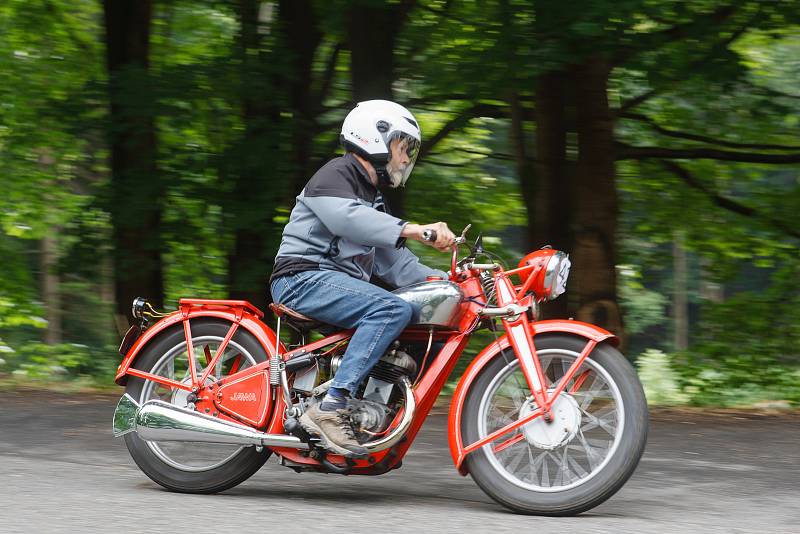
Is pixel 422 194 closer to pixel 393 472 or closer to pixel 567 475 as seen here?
pixel 393 472

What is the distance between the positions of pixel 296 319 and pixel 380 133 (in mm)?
943

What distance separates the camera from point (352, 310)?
5.25 meters

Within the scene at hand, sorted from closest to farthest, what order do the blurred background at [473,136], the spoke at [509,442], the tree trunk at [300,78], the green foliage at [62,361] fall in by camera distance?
the spoke at [509,442], the blurred background at [473,136], the tree trunk at [300,78], the green foliage at [62,361]

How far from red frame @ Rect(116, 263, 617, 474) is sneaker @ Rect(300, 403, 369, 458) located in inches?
4.8

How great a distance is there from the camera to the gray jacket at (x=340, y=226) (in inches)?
204

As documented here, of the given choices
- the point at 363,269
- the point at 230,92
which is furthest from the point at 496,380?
the point at 230,92

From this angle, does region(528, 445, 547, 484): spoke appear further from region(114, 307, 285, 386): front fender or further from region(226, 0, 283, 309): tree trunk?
region(226, 0, 283, 309): tree trunk

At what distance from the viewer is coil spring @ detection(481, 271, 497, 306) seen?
5.32m

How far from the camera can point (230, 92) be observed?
379 inches

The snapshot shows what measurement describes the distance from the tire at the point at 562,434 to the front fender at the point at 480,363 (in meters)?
0.03

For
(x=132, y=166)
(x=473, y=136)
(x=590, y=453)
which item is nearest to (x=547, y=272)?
(x=590, y=453)

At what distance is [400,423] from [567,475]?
Answer: 76cm

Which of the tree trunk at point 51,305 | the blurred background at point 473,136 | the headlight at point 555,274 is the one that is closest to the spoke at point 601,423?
the headlight at point 555,274

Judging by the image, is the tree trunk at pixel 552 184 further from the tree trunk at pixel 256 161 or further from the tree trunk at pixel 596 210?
the tree trunk at pixel 256 161
